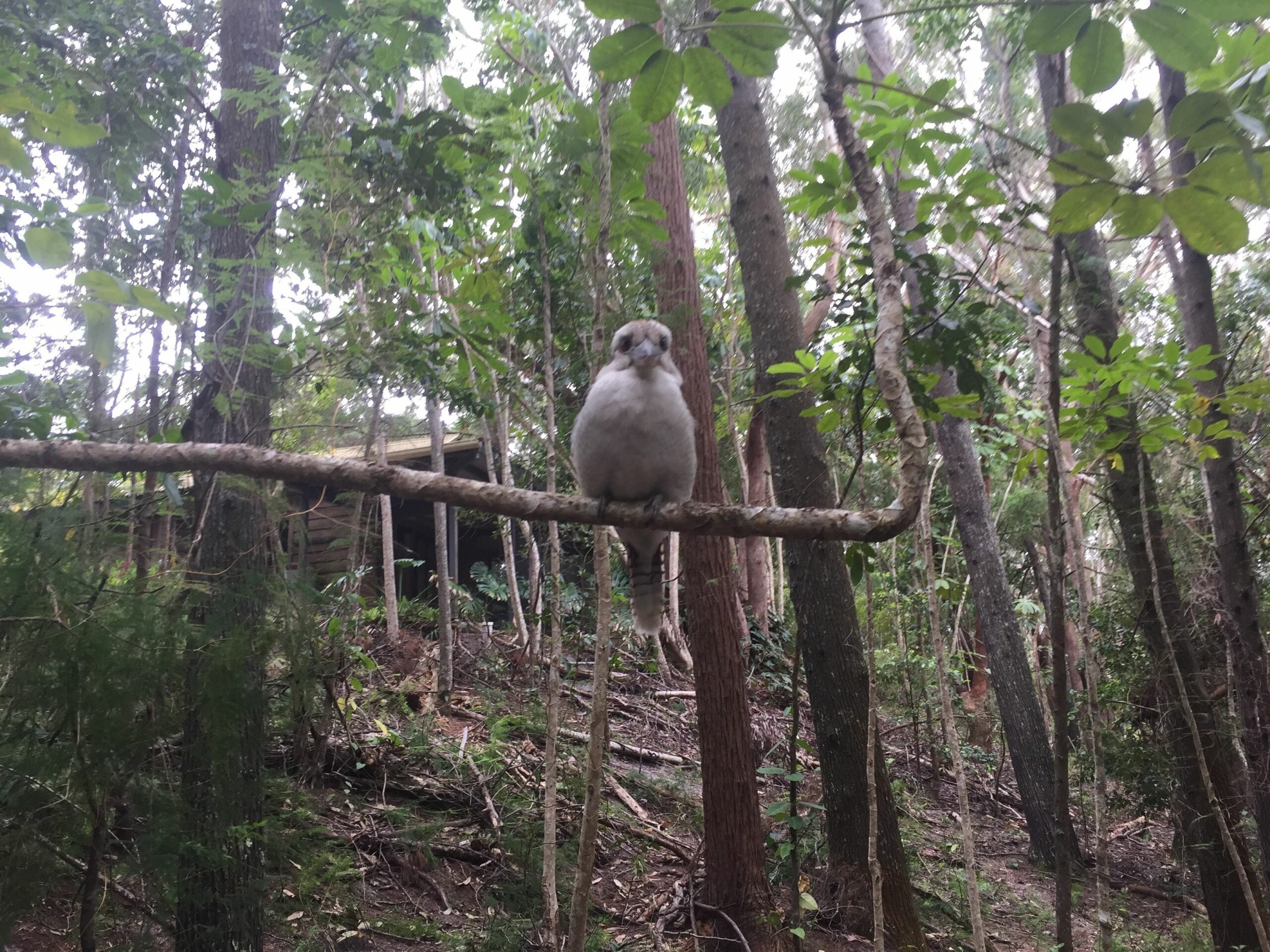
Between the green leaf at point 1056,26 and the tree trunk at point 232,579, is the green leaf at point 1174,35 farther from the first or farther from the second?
the tree trunk at point 232,579

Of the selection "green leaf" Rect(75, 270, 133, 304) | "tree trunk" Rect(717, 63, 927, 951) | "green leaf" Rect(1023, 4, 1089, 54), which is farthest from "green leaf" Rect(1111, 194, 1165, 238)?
"tree trunk" Rect(717, 63, 927, 951)

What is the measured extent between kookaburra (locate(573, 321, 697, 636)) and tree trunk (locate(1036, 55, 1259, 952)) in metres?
2.54

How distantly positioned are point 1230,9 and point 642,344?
8.51ft

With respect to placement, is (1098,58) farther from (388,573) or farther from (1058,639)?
(388,573)

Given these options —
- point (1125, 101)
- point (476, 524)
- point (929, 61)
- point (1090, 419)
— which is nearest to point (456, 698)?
point (476, 524)

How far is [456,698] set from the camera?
785 cm

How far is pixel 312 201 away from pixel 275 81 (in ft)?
2.19

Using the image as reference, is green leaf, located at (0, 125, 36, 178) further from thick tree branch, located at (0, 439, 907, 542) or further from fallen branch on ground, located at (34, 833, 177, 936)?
fallen branch on ground, located at (34, 833, 177, 936)

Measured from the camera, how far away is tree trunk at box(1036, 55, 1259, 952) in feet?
14.2

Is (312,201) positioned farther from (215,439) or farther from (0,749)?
(0,749)

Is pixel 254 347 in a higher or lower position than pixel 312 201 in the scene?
lower

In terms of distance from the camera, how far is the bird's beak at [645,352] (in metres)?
3.73

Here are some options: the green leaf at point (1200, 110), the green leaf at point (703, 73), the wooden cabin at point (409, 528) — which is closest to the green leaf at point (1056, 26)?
the green leaf at point (1200, 110)

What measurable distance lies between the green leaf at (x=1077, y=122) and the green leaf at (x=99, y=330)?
2.73 metres
